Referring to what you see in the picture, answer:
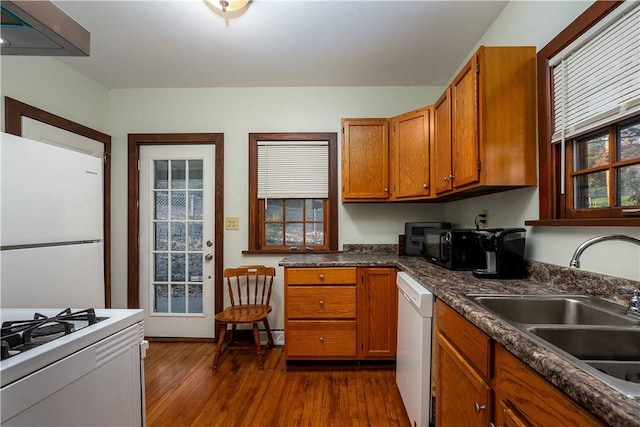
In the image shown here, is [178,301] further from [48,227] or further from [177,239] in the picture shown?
[48,227]

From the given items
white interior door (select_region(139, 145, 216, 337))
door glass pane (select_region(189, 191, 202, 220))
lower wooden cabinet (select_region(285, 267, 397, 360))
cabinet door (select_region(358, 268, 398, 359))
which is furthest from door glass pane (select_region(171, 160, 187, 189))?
cabinet door (select_region(358, 268, 398, 359))

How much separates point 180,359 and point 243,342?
1.79 ft

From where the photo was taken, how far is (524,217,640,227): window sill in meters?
0.92

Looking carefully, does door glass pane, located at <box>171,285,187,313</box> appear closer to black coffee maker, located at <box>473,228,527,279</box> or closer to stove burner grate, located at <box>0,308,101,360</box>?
stove burner grate, located at <box>0,308,101,360</box>

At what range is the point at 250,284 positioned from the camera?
2621 millimetres

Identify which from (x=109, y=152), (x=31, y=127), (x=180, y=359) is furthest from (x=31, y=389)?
(x=109, y=152)

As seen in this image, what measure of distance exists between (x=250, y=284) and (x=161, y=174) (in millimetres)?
1452

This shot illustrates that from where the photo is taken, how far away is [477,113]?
4.71 ft

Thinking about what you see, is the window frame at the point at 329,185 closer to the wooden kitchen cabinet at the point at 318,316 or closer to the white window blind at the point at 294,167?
the white window blind at the point at 294,167

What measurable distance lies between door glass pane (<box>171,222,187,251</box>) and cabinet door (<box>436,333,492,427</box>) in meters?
2.42

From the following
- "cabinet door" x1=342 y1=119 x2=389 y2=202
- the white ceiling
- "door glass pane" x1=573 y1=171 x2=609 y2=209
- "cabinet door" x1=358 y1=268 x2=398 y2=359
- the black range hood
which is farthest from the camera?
"cabinet door" x1=342 y1=119 x2=389 y2=202

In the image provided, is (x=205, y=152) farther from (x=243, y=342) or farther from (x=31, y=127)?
(x=243, y=342)

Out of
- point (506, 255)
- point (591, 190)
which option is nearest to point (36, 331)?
point (506, 255)

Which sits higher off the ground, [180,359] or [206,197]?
[206,197]
